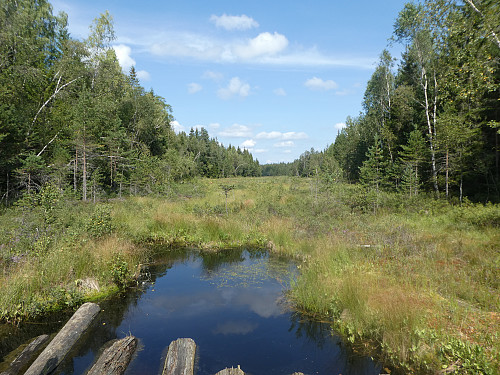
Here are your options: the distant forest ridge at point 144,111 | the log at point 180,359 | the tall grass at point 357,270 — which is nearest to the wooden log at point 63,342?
the tall grass at point 357,270

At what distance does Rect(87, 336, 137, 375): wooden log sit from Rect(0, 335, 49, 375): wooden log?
1197mm

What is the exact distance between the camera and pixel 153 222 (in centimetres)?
1338

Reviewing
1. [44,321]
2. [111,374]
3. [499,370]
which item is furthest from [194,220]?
[499,370]

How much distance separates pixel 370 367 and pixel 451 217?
1276 cm

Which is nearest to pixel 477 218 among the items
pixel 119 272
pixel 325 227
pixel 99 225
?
pixel 325 227

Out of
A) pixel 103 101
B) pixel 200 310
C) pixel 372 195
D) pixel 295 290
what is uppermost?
pixel 103 101

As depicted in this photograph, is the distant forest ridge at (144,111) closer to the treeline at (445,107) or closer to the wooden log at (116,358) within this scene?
the treeline at (445,107)

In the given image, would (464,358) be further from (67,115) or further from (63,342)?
(67,115)

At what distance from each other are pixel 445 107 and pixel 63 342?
25.9m

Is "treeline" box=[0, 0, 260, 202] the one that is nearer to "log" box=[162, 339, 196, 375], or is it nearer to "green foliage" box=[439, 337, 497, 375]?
"log" box=[162, 339, 196, 375]

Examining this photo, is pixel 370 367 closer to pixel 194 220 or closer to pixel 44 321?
pixel 44 321

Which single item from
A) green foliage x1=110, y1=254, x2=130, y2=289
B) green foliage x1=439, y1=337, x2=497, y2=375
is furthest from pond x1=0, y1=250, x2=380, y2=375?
green foliage x1=439, y1=337, x2=497, y2=375

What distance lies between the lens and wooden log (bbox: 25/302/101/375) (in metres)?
4.25

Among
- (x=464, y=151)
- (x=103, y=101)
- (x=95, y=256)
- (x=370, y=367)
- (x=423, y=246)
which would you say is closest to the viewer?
(x=370, y=367)
